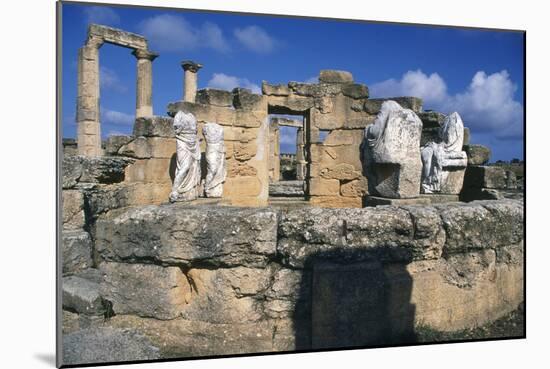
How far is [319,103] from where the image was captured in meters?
8.16

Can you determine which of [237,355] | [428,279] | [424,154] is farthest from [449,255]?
[424,154]

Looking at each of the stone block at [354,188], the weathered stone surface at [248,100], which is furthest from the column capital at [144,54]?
the stone block at [354,188]

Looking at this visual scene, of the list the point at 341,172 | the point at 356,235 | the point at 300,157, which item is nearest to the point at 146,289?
the point at 356,235

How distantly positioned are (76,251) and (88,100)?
1023 cm

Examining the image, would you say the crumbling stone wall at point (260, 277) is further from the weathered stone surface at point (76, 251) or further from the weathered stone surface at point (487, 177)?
the weathered stone surface at point (487, 177)

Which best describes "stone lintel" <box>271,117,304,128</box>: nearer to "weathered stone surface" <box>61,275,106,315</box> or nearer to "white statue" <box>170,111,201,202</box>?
"white statue" <box>170,111,201,202</box>

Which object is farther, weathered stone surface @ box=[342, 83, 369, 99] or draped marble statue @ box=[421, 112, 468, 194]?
weathered stone surface @ box=[342, 83, 369, 99]

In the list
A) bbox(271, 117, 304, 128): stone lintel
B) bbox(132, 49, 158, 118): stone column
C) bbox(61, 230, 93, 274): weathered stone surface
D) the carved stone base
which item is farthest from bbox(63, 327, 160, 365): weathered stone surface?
bbox(271, 117, 304, 128): stone lintel

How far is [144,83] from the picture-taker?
13.7 meters

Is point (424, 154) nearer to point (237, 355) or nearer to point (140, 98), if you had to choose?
point (237, 355)

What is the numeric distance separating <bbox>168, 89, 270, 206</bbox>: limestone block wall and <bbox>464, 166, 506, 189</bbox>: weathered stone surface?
3670mm

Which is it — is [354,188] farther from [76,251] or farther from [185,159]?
[76,251]

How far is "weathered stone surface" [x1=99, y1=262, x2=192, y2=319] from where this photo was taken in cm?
330

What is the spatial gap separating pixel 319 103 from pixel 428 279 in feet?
16.9
